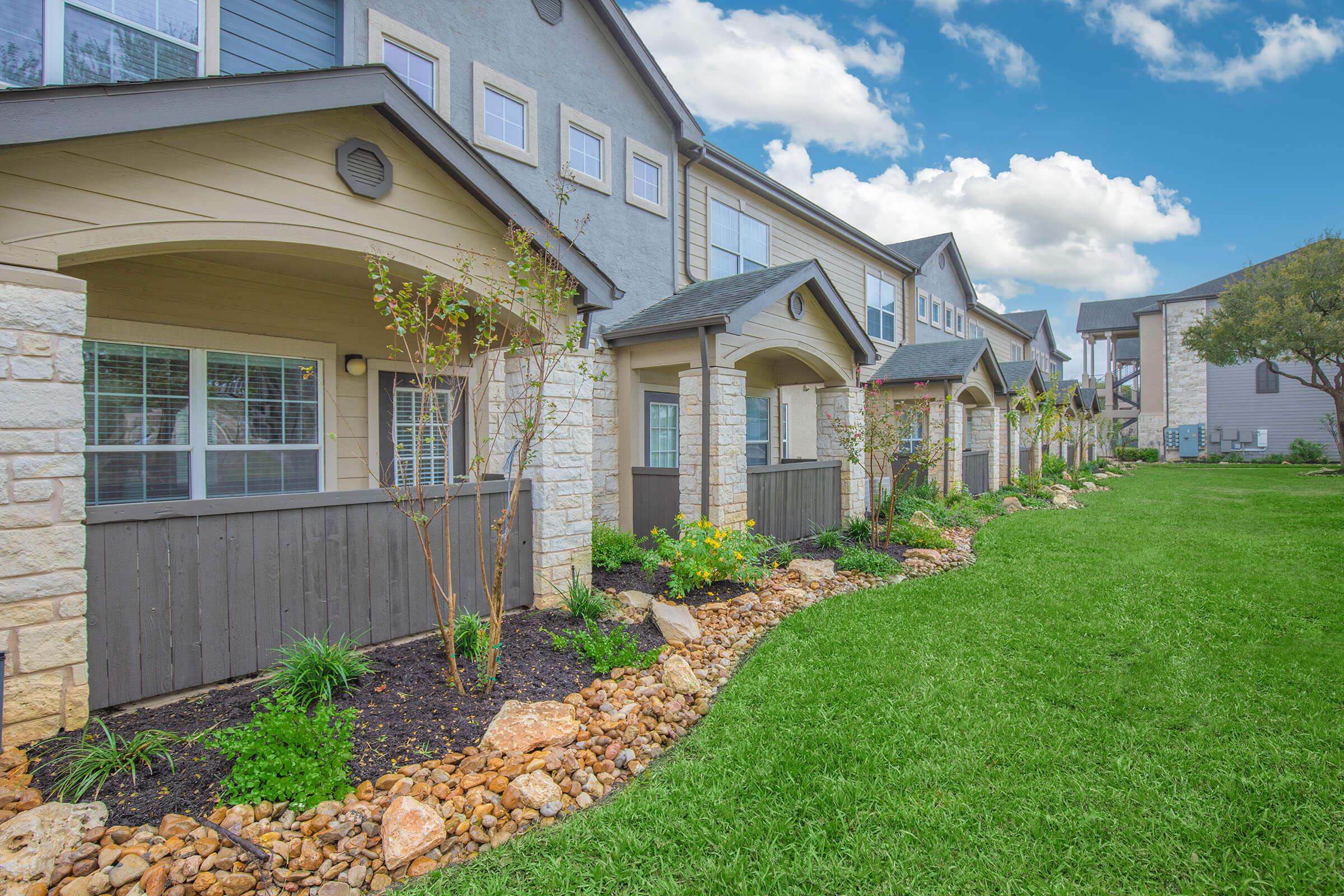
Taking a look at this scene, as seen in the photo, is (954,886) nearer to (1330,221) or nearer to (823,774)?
(823,774)

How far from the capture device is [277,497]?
425 cm

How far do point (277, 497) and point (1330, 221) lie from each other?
3442cm

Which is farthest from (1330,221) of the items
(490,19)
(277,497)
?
(277,497)

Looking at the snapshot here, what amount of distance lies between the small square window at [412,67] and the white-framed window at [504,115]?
55 cm

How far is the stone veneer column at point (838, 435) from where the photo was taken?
1020 centimetres

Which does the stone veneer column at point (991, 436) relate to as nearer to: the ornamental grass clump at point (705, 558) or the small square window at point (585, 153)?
the ornamental grass clump at point (705, 558)

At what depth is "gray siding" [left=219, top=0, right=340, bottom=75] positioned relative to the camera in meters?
5.78

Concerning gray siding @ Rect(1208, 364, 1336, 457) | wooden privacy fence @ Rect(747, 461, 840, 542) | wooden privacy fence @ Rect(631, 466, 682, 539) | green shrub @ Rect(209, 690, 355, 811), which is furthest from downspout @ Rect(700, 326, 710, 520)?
gray siding @ Rect(1208, 364, 1336, 457)

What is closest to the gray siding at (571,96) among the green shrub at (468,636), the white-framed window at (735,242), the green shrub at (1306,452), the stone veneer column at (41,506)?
the white-framed window at (735,242)

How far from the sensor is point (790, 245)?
13.2 m

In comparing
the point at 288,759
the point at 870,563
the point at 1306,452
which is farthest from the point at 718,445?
the point at 1306,452

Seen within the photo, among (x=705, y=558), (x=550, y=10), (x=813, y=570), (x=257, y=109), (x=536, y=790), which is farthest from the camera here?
(x=550, y=10)

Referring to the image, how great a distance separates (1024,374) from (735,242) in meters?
11.7

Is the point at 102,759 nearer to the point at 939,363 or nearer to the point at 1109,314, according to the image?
the point at 939,363
